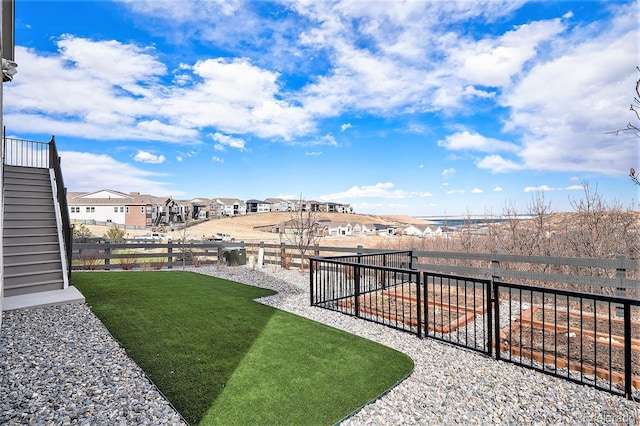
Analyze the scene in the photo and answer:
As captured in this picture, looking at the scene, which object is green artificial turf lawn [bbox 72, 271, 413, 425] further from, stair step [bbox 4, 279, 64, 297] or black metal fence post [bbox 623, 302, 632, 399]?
black metal fence post [bbox 623, 302, 632, 399]

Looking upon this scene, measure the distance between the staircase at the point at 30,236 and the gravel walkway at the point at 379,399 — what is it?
8.07 ft

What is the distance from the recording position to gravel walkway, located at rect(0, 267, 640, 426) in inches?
108

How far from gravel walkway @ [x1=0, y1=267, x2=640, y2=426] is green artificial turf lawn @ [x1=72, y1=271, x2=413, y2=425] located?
0.20m

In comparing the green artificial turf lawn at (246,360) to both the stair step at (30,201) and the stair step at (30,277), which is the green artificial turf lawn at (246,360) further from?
the stair step at (30,201)

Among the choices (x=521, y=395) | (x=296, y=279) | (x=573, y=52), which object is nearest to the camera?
(x=521, y=395)

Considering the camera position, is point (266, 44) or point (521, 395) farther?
point (266, 44)

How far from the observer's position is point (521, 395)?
126 inches

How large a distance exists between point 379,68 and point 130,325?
35.2 feet

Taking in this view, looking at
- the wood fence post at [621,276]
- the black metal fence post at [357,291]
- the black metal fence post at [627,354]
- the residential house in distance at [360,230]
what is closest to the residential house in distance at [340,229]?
the residential house in distance at [360,230]

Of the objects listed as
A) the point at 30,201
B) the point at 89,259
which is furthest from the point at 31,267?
the point at 89,259

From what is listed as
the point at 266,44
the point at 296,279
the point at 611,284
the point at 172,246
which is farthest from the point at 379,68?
the point at 172,246

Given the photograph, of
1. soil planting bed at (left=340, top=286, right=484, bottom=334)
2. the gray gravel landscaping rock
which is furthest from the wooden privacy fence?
the gray gravel landscaping rock

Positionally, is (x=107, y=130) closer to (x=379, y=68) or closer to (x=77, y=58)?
(x=77, y=58)

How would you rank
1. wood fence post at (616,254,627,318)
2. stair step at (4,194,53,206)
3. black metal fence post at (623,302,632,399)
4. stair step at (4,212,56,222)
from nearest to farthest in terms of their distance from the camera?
1. black metal fence post at (623,302,632,399)
2. wood fence post at (616,254,627,318)
3. stair step at (4,212,56,222)
4. stair step at (4,194,53,206)
